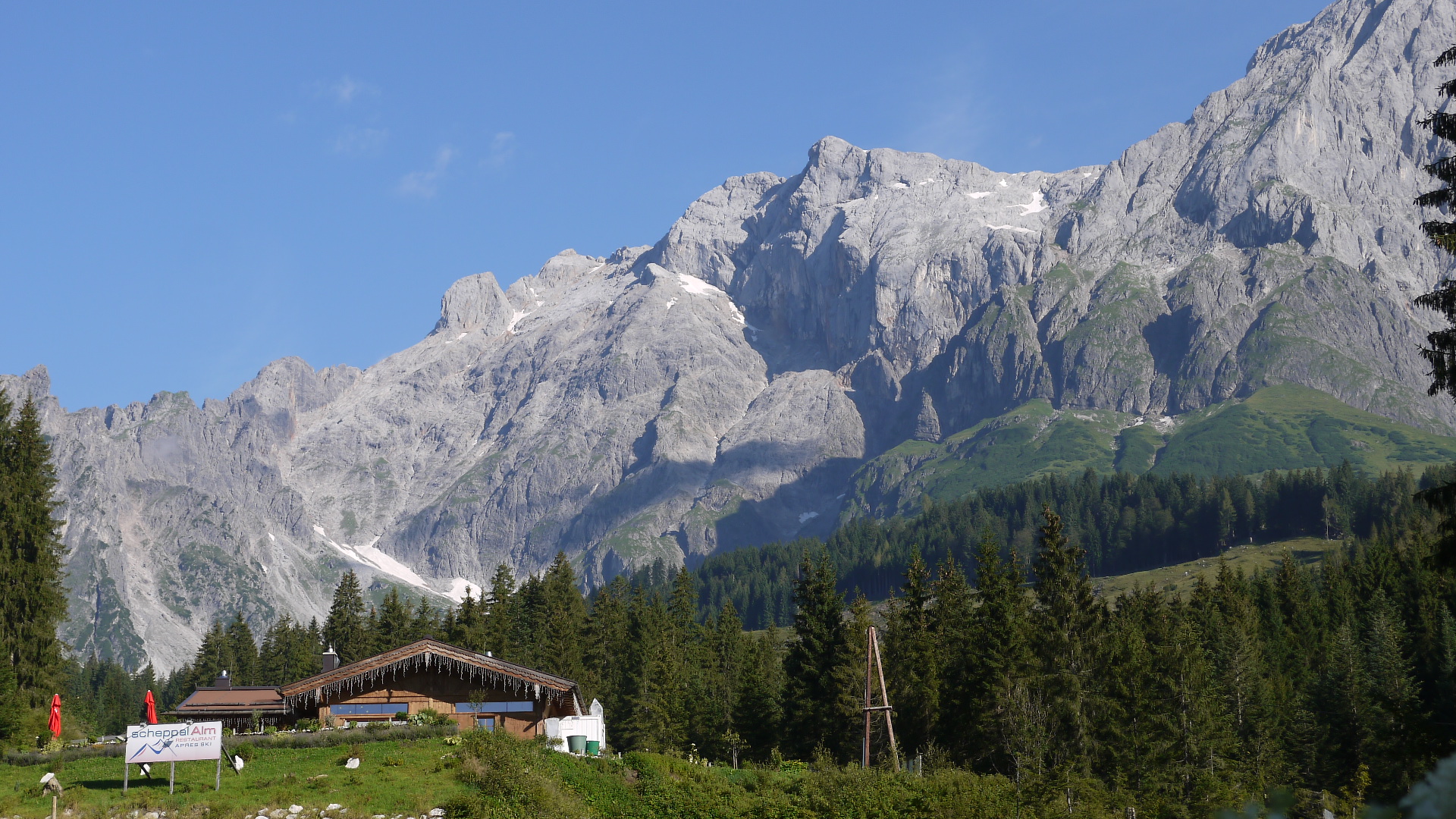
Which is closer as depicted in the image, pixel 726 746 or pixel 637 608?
pixel 726 746

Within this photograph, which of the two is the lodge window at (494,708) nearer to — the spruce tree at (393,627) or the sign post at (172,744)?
the sign post at (172,744)

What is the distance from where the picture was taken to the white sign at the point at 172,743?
37750mm

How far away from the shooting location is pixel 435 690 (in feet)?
192

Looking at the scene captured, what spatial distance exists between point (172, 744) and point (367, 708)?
20.2m

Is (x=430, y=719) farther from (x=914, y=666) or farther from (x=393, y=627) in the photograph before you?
(x=393, y=627)

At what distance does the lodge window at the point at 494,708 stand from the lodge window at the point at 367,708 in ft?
9.15

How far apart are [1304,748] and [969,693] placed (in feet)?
92.4

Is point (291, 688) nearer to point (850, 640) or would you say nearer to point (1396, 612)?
point (850, 640)

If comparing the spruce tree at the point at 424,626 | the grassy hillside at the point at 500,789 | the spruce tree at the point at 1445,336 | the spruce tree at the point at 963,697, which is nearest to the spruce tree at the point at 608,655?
the spruce tree at the point at 424,626

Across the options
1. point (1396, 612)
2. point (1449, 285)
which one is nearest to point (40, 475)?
point (1449, 285)

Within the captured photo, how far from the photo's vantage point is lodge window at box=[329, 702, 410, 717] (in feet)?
190

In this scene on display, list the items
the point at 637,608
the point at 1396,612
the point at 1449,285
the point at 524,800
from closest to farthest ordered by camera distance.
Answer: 1. the point at 1449,285
2. the point at 524,800
3. the point at 1396,612
4. the point at 637,608

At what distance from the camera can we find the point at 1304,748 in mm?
80062

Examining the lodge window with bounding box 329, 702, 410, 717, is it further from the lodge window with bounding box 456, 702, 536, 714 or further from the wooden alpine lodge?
the lodge window with bounding box 456, 702, 536, 714
